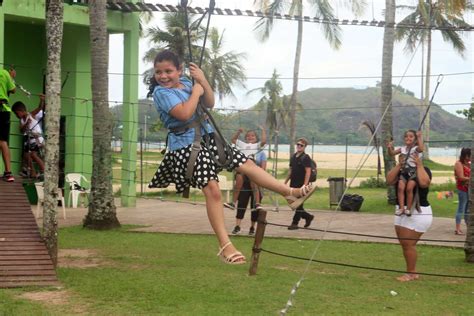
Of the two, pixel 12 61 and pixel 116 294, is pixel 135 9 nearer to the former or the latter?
A: pixel 12 61

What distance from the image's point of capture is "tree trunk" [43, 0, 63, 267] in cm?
888

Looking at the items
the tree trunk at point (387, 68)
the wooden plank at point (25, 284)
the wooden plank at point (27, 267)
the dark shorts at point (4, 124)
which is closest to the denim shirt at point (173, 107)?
the wooden plank at point (25, 284)

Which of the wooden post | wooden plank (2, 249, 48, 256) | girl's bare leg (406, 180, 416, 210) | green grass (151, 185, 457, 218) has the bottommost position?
green grass (151, 185, 457, 218)

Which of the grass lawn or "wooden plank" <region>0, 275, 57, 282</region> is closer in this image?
the grass lawn

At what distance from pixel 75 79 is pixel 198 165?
1320cm

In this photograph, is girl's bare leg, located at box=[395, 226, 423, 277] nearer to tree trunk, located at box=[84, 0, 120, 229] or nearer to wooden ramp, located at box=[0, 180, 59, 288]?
wooden ramp, located at box=[0, 180, 59, 288]

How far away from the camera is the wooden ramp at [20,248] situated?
8352 mm

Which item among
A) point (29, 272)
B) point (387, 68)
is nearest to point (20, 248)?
point (29, 272)

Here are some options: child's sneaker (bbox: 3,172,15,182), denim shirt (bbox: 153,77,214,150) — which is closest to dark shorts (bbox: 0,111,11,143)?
child's sneaker (bbox: 3,172,15,182)

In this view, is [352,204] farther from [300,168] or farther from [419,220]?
[419,220]

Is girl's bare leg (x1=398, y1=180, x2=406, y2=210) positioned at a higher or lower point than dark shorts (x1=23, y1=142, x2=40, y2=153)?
lower

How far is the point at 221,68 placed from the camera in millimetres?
49219

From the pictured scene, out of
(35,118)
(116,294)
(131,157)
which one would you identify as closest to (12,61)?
(131,157)

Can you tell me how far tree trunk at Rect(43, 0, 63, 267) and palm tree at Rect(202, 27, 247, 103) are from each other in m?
38.2
